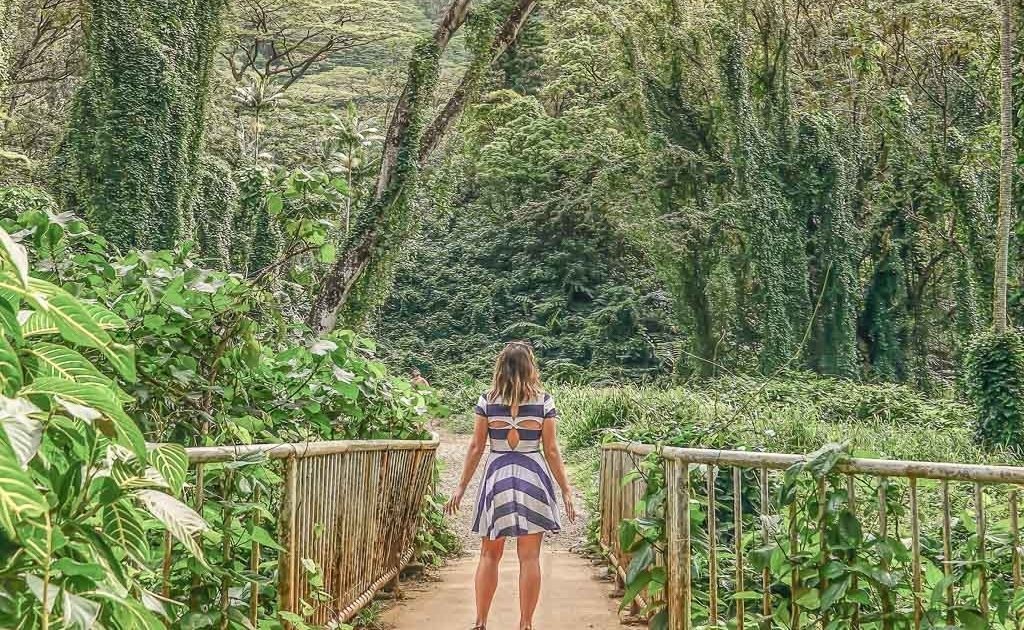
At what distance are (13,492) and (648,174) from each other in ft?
74.8

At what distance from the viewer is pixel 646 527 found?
360 centimetres

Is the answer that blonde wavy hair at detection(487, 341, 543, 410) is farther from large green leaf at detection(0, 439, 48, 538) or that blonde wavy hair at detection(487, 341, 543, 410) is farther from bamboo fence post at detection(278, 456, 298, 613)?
large green leaf at detection(0, 439, 48, 538)

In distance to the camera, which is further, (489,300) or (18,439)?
(489,300)

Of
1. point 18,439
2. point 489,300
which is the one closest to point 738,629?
point 18,439

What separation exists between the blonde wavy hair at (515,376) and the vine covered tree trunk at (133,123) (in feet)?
31.2

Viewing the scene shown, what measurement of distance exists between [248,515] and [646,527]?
4.85 ft

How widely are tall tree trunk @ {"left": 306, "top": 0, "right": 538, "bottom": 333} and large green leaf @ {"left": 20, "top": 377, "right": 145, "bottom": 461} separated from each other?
1246 centimetres

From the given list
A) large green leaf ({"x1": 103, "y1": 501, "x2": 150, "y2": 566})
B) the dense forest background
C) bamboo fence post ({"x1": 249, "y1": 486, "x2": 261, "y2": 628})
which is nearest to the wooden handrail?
bamboo fence post ({"x1": 249, "y1": 486, "x2": 261, "y2": 628})

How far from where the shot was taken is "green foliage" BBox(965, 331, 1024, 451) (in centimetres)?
1258

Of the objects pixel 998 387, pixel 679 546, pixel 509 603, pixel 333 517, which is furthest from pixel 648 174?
pixel 679 546

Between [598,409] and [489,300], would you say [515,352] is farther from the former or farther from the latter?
[489,300]

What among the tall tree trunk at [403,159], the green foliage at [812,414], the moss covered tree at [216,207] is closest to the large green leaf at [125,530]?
the green foliage at [812,414]

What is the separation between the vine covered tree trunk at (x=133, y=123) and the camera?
40.7 ft

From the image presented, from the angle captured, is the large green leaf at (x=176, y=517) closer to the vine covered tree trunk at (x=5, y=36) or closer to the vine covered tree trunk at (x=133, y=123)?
the vine covered tree trunk at (x=5, y=36)
